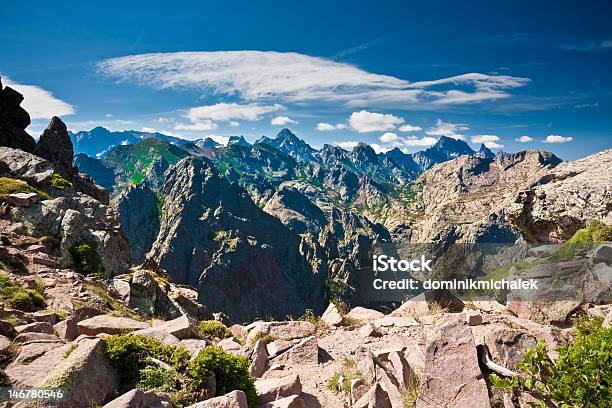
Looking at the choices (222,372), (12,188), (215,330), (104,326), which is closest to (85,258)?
(12,188)

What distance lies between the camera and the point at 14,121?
52.4 m

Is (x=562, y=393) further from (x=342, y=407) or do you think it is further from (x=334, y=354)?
(x=334, y=354)

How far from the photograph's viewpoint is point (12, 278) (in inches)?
741

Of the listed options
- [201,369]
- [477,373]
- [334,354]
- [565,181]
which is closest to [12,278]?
[201,369]

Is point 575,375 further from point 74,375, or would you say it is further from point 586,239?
point 586,239

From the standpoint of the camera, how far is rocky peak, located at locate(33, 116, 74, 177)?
5134 centimetres

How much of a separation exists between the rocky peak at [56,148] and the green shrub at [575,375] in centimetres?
5480

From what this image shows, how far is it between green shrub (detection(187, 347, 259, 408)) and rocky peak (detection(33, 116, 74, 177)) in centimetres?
4821

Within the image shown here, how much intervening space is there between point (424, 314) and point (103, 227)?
26.7 meters

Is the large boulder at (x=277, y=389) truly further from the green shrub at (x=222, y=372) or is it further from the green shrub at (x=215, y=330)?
the green shrub at (x=215, y=330)

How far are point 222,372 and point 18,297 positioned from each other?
39.6 feet

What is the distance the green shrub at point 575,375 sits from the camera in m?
7.12

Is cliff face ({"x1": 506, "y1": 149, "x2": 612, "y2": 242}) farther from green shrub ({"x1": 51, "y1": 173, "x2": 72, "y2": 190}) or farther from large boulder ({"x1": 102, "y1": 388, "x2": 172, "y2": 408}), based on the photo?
green shrub ({"x1": 51, "y1": 173, "x2": 72, "y2": 190})

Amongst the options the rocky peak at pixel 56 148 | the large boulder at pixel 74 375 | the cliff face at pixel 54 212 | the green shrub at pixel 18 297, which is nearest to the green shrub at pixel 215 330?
the green shrub at pixel 18 297
